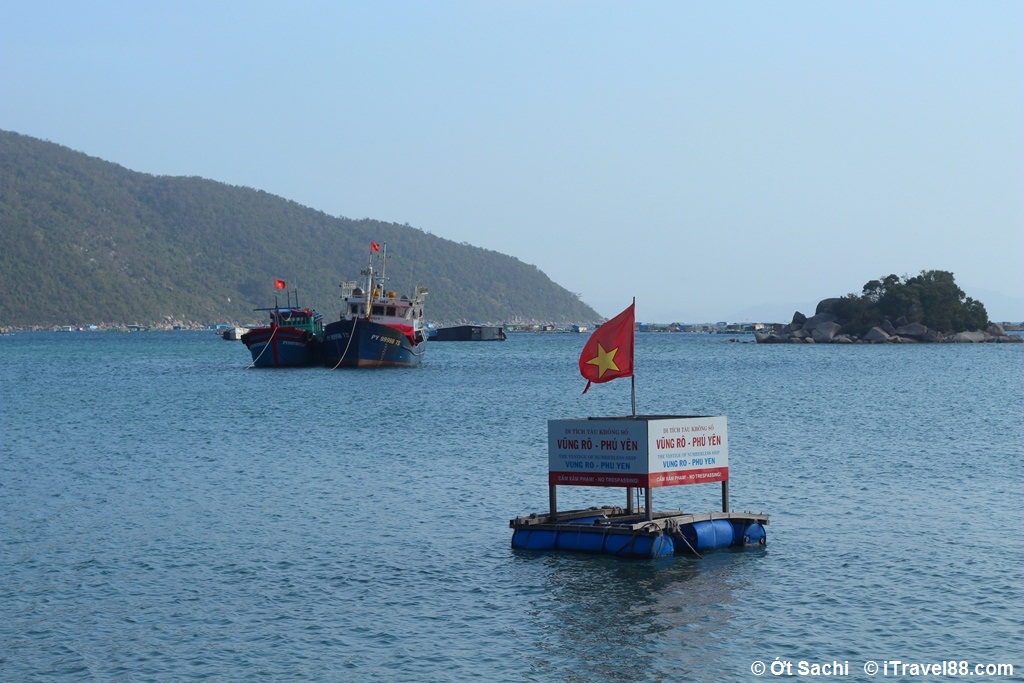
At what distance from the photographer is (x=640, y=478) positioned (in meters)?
21.9

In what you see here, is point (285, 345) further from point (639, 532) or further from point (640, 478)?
point (639, 532)

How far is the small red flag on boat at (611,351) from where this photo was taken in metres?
22.8

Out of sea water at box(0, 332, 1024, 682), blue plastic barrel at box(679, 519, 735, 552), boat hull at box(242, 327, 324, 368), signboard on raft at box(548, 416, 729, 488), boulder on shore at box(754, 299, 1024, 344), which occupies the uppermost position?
boulder on shore at box(754, 299, 1024, 344)

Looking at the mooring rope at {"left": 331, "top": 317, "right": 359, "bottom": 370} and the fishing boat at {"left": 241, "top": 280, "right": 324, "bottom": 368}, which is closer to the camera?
the mooring rope at {"left": 331, "top": 317, "right": 359, "bottom": 370}

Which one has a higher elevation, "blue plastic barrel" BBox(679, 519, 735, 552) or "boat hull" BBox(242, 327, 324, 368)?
"boat hull" BBox(242, 327, 324, 368)

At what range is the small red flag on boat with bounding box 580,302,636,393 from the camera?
74.9 ft

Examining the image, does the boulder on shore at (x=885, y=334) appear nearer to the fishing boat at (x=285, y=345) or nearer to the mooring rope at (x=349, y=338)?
the fishing boat at (x=285, y=345)

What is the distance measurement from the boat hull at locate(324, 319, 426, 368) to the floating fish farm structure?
6753 centimetres

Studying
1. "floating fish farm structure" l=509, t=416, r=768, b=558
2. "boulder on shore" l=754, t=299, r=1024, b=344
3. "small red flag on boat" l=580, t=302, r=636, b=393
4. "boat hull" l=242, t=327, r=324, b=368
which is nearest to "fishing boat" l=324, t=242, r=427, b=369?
"boat hull" l=242, t=327, r=324, b=368

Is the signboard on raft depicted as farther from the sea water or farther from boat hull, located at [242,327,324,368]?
boat hull, located at [242,327,324,368]

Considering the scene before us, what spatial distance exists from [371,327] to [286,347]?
11.6m

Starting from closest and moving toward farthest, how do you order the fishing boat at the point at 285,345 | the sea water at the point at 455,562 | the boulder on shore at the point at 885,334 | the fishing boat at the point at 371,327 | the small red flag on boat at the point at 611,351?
1. the sea water at the point at 455,562
2. the small red flag on boat at the point at 611,351
3. the fishing boat at the point at 371,327
4. the fishing boat at the point at 285,345
5. the boulder on shore at the point at 885,334

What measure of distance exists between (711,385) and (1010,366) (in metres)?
45.0

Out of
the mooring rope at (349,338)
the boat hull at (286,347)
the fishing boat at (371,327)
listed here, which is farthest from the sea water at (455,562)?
the boat hull at (286,347)
